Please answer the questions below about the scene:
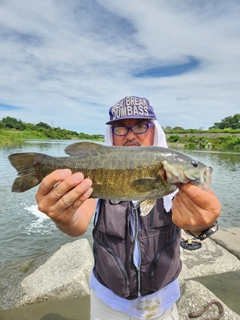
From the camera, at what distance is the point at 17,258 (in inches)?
295

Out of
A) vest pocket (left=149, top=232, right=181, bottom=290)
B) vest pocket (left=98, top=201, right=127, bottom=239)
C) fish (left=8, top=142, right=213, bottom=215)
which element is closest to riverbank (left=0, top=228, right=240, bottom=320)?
vest pocket (left=149, top=232, right=181, bottom=290)

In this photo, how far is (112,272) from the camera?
2533 mm

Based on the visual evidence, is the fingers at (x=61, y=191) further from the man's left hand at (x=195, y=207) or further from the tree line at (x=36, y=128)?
the tree line at (x=36, y=128)

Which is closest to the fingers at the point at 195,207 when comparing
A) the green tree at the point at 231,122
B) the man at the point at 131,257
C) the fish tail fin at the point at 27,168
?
the man at the point at 131,257

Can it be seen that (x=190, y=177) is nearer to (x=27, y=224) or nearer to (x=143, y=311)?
(x=143, y=311)

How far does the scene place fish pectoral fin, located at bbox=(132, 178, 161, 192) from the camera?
226 centimetres

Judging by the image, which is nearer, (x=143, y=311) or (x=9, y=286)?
(x=143, y=311)

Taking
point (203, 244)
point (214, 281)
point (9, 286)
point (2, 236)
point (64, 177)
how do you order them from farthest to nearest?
point (2, 236) < point (203, 244) < point (214, 281) < point (9, 286) < point (64, 177)

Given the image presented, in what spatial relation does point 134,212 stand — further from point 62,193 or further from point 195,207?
point 62,193

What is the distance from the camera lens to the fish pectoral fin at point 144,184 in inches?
89.1

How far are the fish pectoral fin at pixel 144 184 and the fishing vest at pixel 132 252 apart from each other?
499 millimetres

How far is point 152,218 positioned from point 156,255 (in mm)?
401

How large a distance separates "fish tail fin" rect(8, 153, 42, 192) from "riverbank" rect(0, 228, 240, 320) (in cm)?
353

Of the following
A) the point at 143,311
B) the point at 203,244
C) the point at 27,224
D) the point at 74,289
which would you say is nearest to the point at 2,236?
the point at 27,224
